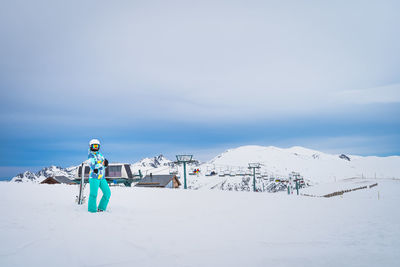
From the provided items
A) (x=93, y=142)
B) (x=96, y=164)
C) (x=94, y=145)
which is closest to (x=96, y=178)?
(x=96, y=164)

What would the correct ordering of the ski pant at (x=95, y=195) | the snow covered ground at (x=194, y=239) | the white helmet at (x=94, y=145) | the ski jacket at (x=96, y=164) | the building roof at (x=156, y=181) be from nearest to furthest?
the snow covered ground at (x=194, y=239) < the ski pant at (x=95, y=195) < the ski jacket at (x=96, y=164) < the white helmet at (x=94, y=145) < the building roof at (x=156, y=181)

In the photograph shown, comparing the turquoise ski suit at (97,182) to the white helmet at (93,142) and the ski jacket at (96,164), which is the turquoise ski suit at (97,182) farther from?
the white helmet at (93,142)

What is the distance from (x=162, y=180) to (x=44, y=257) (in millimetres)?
49925

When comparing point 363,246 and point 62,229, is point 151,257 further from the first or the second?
point 363,246

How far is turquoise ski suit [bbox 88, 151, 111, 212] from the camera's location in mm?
7445

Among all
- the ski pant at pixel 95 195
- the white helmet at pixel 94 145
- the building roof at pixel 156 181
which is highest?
the white helmet at pixel 94 145

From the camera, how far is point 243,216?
7.25m

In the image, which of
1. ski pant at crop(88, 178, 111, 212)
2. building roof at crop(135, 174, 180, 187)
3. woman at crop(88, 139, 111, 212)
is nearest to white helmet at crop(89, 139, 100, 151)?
woman at crop(88, 139, 111, 212)

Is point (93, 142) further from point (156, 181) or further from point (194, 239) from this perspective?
point (156, 181)

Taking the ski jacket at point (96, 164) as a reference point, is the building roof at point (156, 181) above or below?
below

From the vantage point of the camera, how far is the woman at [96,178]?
746 cm

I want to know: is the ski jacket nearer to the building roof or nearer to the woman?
the woman

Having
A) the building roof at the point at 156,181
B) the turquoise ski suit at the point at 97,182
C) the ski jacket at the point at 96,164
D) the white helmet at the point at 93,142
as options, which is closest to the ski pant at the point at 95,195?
the turquoise ski suit at the point at 97,182

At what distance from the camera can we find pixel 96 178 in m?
7.94
